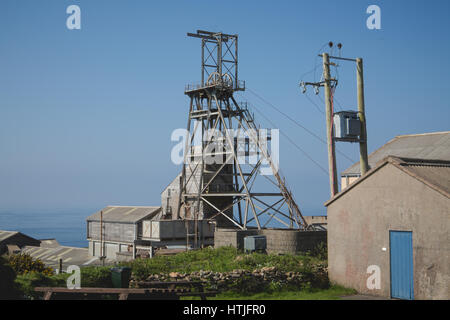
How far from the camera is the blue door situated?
750 inches

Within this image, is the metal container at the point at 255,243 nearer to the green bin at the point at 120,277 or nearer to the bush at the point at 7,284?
the green bin at the point at 120,277

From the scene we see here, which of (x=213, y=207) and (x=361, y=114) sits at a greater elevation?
(x=361, y=114)

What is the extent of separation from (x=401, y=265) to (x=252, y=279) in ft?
19.0

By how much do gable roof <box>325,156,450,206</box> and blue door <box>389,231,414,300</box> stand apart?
213cm

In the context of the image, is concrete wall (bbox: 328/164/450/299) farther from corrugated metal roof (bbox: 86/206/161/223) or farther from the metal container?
corrugated metal roof (bbox: 86/206/161/223)

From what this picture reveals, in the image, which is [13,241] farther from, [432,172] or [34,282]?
[432,172]

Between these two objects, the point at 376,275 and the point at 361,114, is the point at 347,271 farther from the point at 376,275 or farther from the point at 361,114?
the point at 361,114

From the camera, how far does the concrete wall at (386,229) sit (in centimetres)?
1809

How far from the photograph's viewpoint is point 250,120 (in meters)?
49.1

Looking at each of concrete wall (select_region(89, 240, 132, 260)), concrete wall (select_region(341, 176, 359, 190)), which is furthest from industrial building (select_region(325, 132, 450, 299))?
concrete wall (select_region(89, 240, 132, 260))

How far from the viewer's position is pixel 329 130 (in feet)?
84.9

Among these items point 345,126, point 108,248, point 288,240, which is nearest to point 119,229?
point 108,248
